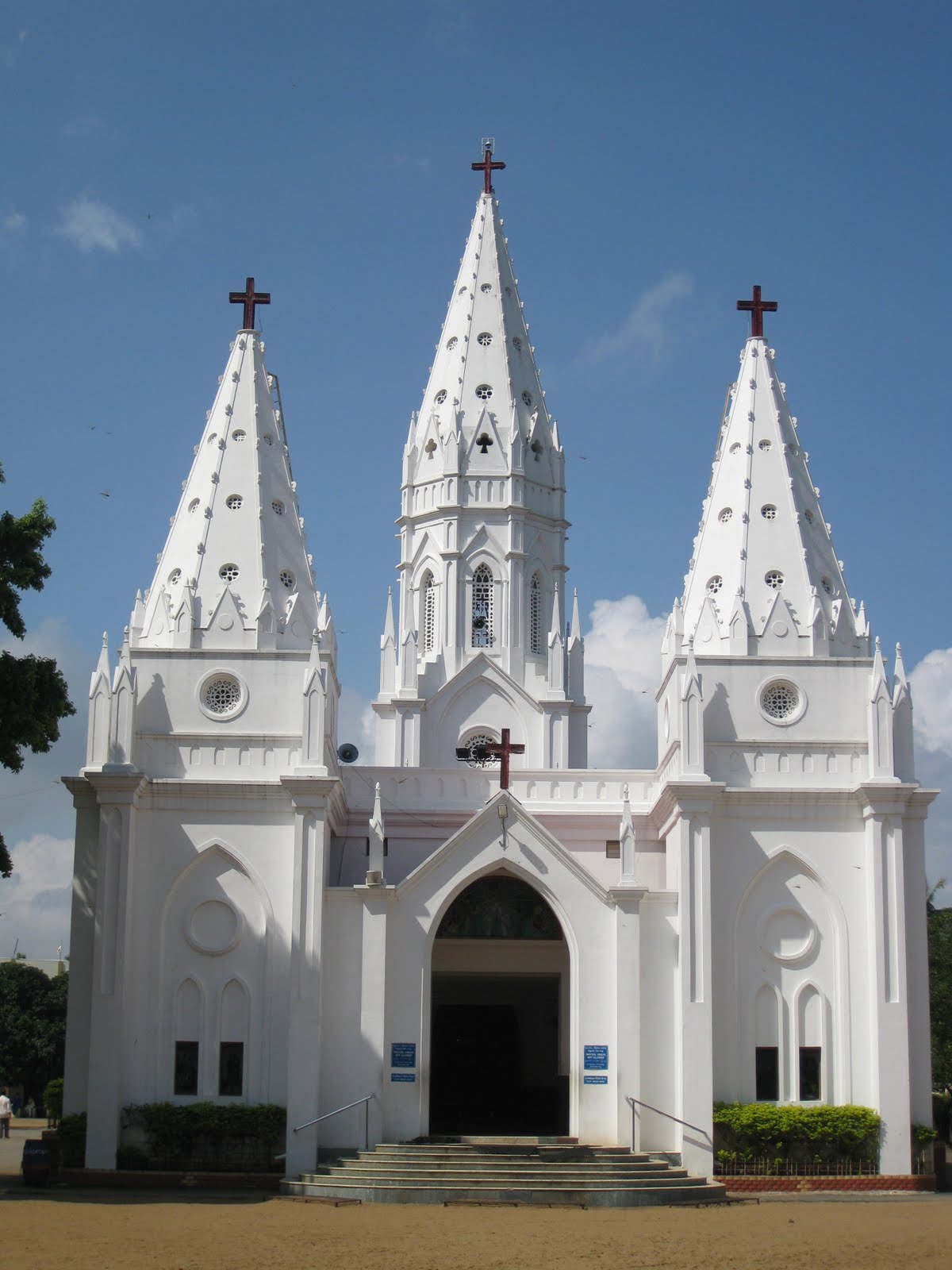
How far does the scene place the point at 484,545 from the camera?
4738 cm

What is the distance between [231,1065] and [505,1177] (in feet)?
20.4

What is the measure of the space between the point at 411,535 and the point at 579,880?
16177 millimetres

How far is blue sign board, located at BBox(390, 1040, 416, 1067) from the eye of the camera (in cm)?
3347

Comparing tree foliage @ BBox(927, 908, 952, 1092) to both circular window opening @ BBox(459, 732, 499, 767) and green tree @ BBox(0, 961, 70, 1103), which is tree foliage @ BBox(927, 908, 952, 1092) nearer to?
circular window opening @ BBox(459, 732, 499, 767)

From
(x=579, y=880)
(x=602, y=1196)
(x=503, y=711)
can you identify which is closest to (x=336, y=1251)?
(x=602, y=1196)

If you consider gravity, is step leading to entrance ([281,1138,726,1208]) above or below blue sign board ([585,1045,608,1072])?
below

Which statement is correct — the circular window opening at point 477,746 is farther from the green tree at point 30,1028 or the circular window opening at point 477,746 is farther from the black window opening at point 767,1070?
the green tree at point 30,1028

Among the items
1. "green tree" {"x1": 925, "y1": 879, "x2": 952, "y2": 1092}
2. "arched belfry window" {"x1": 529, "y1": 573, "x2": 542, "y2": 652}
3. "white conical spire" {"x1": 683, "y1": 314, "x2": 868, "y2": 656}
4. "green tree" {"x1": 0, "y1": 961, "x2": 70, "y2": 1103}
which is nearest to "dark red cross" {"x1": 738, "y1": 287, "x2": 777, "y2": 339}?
"white conical spire" {"x1": 683, "y1": 314, "x2": 868, "y2": 656}

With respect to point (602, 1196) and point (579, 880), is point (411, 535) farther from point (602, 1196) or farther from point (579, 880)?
point (602, 1196)

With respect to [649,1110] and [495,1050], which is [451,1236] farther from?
[495,1050]

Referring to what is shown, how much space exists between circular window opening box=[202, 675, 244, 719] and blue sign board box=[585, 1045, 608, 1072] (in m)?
9.94

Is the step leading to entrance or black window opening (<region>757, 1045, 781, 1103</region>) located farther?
black window opening (<region>757, 1045, 781, 1103</region>)

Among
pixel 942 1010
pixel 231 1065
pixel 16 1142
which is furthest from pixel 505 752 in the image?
pixel 942 1010

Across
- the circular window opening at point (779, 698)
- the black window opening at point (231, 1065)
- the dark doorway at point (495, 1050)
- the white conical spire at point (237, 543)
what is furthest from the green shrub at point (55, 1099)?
the circular window opening at point (779, 698)
